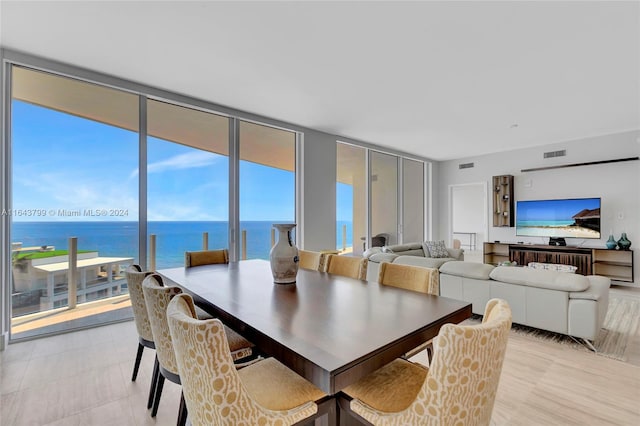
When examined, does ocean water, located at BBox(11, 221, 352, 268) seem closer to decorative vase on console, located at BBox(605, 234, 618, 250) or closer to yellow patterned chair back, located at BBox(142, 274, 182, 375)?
yellow patterned chair back, located at BBox(142, 274, 182, 375)

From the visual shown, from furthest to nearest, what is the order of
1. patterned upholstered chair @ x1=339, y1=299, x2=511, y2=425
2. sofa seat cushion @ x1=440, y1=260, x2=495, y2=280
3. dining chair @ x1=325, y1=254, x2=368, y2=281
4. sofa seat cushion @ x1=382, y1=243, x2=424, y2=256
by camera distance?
sofa seat cushion @ x1=382, y1=243, x2=424, y2=256, sofa seat cushion @ x1=440, y1=260, x2=495, y2=280, dining chair @ x1=325, y1=254, x2=368, y2=281, patterned upholstered chair @ x1=339, y1=299, x2=511, y2=425

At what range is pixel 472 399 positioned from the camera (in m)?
0.99

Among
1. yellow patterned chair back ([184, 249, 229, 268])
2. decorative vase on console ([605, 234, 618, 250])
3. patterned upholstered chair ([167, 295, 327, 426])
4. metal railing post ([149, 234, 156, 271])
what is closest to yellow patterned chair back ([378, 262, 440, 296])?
patterned upholstered chair ([167, 295, 327, 426])

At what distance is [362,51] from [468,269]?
8.08 ft

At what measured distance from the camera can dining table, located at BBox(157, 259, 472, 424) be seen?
1.04 metres

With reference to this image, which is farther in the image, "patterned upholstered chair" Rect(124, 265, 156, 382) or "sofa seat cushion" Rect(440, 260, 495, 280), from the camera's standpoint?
"sofa seat cushion" Rect(440, 260, 495, 280)

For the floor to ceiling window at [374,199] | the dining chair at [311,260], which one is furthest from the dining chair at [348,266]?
the floor to ceiling window at [374,199]

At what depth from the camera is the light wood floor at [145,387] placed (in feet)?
6.01

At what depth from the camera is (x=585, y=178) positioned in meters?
5.88

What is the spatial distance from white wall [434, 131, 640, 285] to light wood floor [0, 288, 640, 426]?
3.69m

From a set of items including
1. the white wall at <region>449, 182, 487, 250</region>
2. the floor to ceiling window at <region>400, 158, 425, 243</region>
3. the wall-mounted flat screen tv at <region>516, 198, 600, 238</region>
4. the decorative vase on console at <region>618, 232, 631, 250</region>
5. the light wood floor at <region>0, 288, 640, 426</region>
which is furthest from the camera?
the white wall at <region>449, 182, 487, 250</region>

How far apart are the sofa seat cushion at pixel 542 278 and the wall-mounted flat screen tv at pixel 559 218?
3.84 metres

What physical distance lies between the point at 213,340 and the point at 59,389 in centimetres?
208

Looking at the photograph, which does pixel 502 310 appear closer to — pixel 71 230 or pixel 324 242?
pixel 71 230
